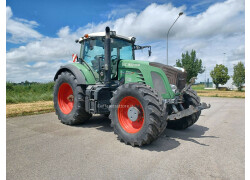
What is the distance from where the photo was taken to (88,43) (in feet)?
18.7

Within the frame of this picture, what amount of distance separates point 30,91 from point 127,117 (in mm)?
14803

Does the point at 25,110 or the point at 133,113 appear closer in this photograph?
the point at 133,113

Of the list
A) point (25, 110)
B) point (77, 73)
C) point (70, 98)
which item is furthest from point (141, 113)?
point (25, 110)

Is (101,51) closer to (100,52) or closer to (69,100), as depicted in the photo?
(100,52)

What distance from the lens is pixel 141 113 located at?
13.2 ft

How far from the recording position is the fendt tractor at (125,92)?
3.69 meters

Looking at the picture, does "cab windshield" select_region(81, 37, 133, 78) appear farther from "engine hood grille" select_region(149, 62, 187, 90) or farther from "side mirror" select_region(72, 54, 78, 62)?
"engine hood grille" select_region(149, 62, 187, 90)

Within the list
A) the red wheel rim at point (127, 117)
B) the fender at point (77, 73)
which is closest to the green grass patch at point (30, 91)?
the fender at point (77, 73)

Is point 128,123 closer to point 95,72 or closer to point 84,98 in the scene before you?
point 84,98

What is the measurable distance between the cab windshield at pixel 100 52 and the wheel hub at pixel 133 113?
1.51 m

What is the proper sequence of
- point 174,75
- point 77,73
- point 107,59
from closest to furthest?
point 174,75
point 107,59
point 77,73

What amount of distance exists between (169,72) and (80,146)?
2767mm

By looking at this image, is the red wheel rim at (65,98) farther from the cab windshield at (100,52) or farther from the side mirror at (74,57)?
the cab windshield at (100,52)
